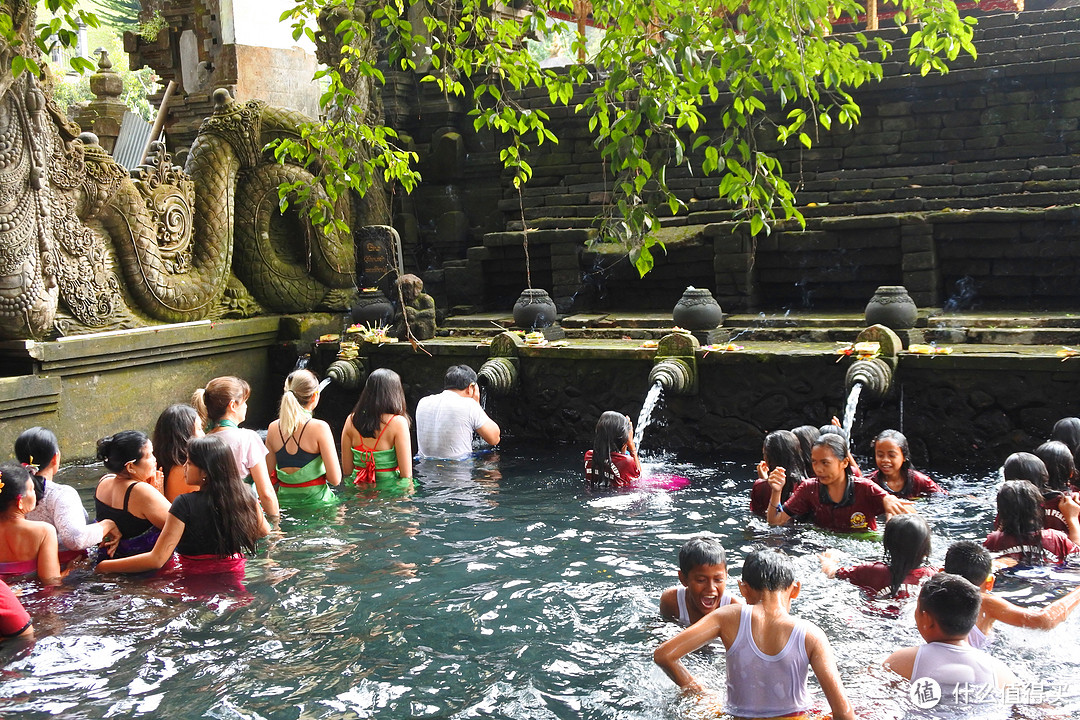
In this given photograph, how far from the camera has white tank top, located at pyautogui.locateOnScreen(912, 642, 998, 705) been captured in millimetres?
3658

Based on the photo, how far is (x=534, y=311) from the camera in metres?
11.4

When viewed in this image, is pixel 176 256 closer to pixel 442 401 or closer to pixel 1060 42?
pixel 442 401

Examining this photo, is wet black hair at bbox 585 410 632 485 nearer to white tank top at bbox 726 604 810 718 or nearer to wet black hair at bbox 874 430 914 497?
wet black hair at bbox 874 430 914 497

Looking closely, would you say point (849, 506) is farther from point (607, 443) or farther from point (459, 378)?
point (459, 378)

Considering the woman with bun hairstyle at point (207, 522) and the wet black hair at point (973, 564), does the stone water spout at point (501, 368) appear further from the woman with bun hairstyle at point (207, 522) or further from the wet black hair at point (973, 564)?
the wet black hair at point (973, 564)

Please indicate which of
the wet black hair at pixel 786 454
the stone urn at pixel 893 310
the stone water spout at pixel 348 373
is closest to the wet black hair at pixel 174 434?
the wet black hair at pixel 786 454

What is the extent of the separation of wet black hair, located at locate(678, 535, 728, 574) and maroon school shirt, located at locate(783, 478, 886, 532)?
206cm

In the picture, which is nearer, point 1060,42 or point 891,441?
point 891,441

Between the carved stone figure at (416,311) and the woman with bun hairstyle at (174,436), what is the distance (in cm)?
557

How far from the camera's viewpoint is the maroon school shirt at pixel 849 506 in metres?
6.05

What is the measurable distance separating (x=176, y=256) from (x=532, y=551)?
7083 millimetres

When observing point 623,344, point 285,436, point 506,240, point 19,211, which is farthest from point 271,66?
point 285,436

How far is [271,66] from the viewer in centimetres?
1722

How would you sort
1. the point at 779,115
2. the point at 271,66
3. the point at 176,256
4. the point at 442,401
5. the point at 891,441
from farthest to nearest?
the point at 271,66 < the point at 779,115 < the point at 176,256 < the point at 442,401 < the point at 891,441
